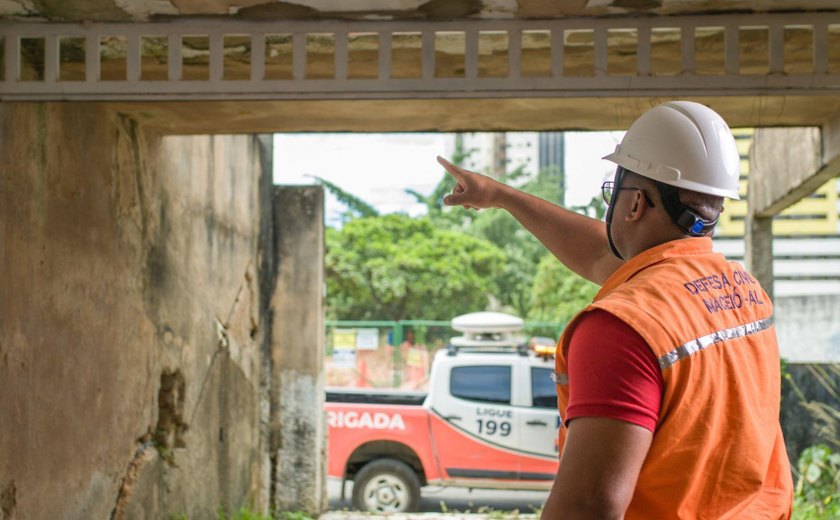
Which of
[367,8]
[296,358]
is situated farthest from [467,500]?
[367,8]

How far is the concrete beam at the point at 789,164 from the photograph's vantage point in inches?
192

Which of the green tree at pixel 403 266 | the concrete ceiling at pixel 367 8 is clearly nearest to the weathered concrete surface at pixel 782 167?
the concrete ceiling at pixel 367 8

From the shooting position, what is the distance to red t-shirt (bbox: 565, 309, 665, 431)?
4.73 feet

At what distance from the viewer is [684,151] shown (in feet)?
5.74

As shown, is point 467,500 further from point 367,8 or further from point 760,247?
point 367,8

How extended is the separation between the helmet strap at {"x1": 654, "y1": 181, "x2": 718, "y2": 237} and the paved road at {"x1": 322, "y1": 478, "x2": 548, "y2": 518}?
8085 millimetres

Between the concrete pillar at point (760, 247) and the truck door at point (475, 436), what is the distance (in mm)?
2687

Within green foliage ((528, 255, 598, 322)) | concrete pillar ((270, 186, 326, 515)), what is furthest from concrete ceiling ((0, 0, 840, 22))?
green foliage ((528, 255, 598, 322))

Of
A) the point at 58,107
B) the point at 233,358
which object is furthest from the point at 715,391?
the point at 233,358

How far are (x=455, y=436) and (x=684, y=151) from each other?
25.2 feet

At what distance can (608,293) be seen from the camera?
1.70 m

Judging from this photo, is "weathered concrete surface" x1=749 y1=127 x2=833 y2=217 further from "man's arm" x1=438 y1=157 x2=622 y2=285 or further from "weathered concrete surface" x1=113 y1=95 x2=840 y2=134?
"man's arm" x1=438 y1=157 x2=622 y2=285

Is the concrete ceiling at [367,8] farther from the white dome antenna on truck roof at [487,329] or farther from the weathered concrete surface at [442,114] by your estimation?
the white dome antenna on truck roof at [487,329]

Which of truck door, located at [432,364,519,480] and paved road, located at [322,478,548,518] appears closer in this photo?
truck door, located at [432,364,519,480]
